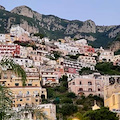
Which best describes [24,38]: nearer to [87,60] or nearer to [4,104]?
[87,60]

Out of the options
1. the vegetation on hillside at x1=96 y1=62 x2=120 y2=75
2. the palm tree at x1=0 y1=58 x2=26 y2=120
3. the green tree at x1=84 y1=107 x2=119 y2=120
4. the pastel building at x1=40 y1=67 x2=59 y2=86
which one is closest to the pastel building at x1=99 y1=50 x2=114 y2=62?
the vegetation on hillside at x1=96 y1=62 x2=120 y2=75

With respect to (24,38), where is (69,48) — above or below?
below

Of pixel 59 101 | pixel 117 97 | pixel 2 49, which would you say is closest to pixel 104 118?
pixel 117 97

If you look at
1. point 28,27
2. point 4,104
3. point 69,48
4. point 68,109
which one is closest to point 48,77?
point 68,109

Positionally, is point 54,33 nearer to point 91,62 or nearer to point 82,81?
point 91,62

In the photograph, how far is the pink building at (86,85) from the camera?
227 feet

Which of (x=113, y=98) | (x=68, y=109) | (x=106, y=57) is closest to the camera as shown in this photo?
(x=113, y=98)

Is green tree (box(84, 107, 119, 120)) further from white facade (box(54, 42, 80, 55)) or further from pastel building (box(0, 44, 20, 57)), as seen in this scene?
white facade (box(54, 42, 80, 55))

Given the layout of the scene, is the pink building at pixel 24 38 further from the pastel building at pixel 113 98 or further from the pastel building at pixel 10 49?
the pastel building at pixel 113 98

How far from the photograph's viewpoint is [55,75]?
3051 inches

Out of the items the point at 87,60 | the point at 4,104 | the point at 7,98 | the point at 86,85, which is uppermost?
the point at 87,60

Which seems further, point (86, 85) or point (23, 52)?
point (23, 52)

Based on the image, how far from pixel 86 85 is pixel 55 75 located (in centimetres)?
934

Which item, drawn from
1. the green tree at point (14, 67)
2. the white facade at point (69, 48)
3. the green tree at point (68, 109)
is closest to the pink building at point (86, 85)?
the green tree at point (68, 109)
